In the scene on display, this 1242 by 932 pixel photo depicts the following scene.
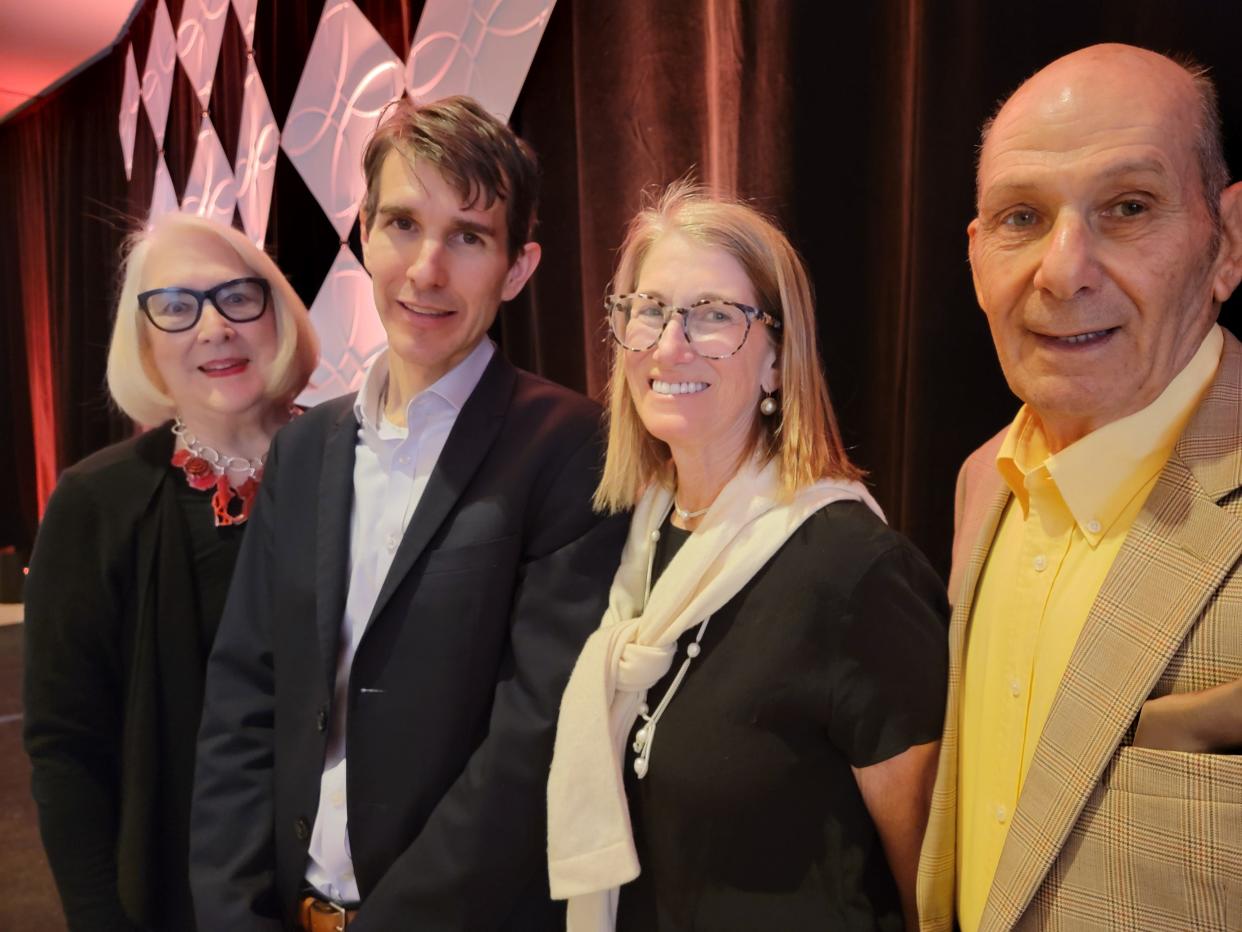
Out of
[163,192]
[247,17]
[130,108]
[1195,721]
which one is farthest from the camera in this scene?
[130,108]

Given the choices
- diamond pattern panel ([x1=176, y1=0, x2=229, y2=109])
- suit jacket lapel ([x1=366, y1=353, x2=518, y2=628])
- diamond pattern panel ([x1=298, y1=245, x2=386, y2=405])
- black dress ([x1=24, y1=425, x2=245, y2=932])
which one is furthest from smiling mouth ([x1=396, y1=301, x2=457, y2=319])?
diamond pattern panel ([x1=176, y1=0, x2=229, y2=109])

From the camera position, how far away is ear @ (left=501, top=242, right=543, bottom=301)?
4.94 feet

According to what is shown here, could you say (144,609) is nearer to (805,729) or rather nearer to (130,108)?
(805,729)

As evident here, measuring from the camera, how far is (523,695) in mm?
1278

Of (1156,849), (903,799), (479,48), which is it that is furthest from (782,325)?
(479,48)

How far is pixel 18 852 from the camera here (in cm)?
328

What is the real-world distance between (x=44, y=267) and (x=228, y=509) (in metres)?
6.69

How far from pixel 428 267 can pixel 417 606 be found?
0.53 meters

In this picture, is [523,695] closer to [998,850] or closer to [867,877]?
[867,877]

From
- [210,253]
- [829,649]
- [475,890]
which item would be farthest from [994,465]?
[210,253]

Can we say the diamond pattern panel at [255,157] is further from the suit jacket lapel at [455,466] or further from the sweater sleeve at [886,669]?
the sweater sleeve at [886,669]

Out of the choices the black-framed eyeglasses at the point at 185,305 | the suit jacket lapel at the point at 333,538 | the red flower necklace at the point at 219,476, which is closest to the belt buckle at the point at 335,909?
the suit jacket lapel at the point at 333,538

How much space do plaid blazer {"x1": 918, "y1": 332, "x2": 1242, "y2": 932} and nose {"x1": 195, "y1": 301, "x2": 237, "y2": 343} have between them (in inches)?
60.8

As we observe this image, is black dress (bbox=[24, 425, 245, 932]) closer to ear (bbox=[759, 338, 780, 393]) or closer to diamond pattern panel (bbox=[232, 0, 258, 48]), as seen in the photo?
ear (bbox=[759, 338, 780, 393])
